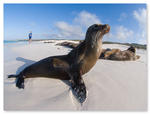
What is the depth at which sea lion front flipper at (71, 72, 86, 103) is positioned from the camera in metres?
2.05

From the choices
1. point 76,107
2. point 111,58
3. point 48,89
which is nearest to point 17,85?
point 48,89

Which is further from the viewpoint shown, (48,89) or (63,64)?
(63,64)

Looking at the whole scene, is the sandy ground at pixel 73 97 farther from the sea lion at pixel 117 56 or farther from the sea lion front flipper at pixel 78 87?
the sea lion at pixel 117 56

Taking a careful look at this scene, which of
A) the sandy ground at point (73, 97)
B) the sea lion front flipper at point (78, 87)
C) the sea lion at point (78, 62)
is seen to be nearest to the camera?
the sandy ground at point (73, 97)

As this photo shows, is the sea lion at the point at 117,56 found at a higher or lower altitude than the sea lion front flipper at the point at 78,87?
higher

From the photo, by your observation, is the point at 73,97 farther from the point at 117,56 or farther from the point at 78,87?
the point at 117,56

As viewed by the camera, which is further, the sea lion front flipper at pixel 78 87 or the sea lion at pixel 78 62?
the sea lion at pixel 78 62

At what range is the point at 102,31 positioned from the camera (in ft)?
9.05

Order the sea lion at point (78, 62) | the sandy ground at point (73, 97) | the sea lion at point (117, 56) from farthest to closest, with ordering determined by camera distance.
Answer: the sea lion at point (117, 56) < the sea lion at point (78, 62) < the sandy ground at point (73, 97)

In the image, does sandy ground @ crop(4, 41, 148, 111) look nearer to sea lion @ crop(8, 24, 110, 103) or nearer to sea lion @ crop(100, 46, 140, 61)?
sea lion @ crop(8, 24, 110, 103)

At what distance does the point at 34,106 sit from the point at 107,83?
1728 mm

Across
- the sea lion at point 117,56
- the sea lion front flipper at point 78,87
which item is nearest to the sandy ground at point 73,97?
the sea lion front flipper at point 78,87

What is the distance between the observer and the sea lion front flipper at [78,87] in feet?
6.74

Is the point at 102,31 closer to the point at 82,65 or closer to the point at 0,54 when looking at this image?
the point at 82,65
